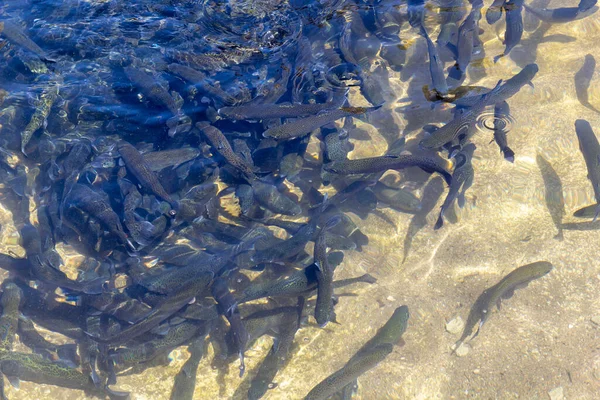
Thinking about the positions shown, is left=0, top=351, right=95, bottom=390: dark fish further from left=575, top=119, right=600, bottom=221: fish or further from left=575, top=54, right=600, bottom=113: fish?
left=575, top=54, right=600, bottom=113: fish

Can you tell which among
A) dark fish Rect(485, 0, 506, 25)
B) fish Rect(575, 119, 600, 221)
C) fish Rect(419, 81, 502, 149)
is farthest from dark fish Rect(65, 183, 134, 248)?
dark fish Rect(485, 0, 506, 25)

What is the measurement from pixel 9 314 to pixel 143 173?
205 cm

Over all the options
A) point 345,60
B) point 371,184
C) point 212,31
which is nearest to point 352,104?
point 345,60

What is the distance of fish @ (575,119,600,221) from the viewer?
5488mm

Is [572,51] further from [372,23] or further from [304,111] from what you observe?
[304,111]

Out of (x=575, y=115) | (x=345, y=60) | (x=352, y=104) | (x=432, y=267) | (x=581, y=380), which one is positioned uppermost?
(x=345, y=60)

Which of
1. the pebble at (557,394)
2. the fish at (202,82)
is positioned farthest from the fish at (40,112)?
the pebble at (557,394)

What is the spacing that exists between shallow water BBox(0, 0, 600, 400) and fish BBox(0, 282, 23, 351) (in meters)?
0.48

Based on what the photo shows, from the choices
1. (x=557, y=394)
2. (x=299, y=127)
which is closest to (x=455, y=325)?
(x=557, y=394)

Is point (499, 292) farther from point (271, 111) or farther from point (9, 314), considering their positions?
point (9, 314)

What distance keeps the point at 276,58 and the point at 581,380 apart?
5483mm

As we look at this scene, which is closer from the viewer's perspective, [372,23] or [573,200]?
[573,200]

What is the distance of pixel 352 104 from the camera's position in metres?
6.61

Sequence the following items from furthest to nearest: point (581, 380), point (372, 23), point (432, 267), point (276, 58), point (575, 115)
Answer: point (372, 23), point (276, 58), point (575, 115), point (432, 267), point (581, 380)
